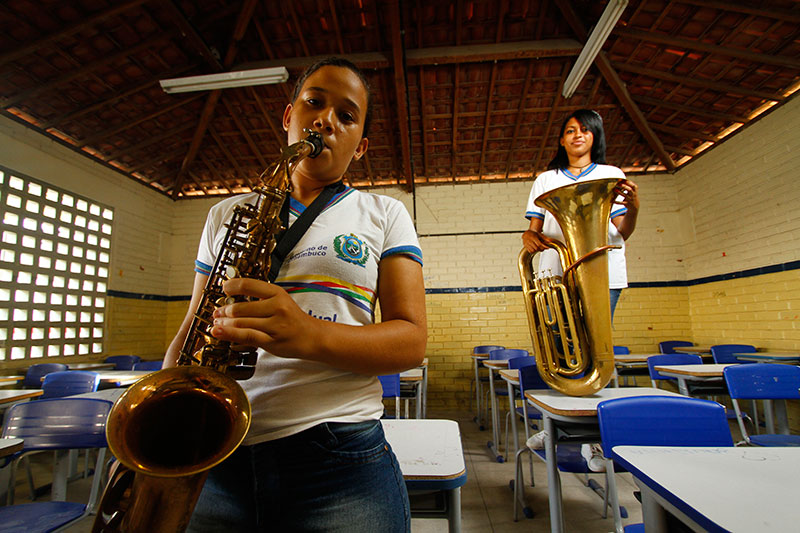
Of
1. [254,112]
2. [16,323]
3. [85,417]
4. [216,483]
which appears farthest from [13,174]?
[216,483]

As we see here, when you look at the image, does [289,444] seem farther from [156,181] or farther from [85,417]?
[156,181]

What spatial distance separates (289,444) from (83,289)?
770cm

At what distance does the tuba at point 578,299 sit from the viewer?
1.83 meters

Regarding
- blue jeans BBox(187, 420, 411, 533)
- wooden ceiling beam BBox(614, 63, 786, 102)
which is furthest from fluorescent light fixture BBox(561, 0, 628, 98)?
blue jeans BBox(187, 420, 411, 533)

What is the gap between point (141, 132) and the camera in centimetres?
679

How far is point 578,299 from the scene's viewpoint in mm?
1862

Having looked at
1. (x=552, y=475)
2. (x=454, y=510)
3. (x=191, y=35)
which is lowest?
(x=552, y=475)

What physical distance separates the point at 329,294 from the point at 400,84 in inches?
236

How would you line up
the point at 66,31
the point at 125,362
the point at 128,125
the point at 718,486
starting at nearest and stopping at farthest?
the point at 718,486, the point at 66,31, the point at 125,362, the point at 128,125

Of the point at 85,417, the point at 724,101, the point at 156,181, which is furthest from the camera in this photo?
the point at 156,181

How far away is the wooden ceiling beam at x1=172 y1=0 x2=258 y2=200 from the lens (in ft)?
17.5

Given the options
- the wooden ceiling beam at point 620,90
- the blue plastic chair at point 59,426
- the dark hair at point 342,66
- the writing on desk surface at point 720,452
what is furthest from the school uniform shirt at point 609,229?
the wooden ceiling beam at point 620,90

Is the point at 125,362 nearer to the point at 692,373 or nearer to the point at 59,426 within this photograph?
the point at 59,426

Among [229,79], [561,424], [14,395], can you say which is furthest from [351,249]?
[229,79]
